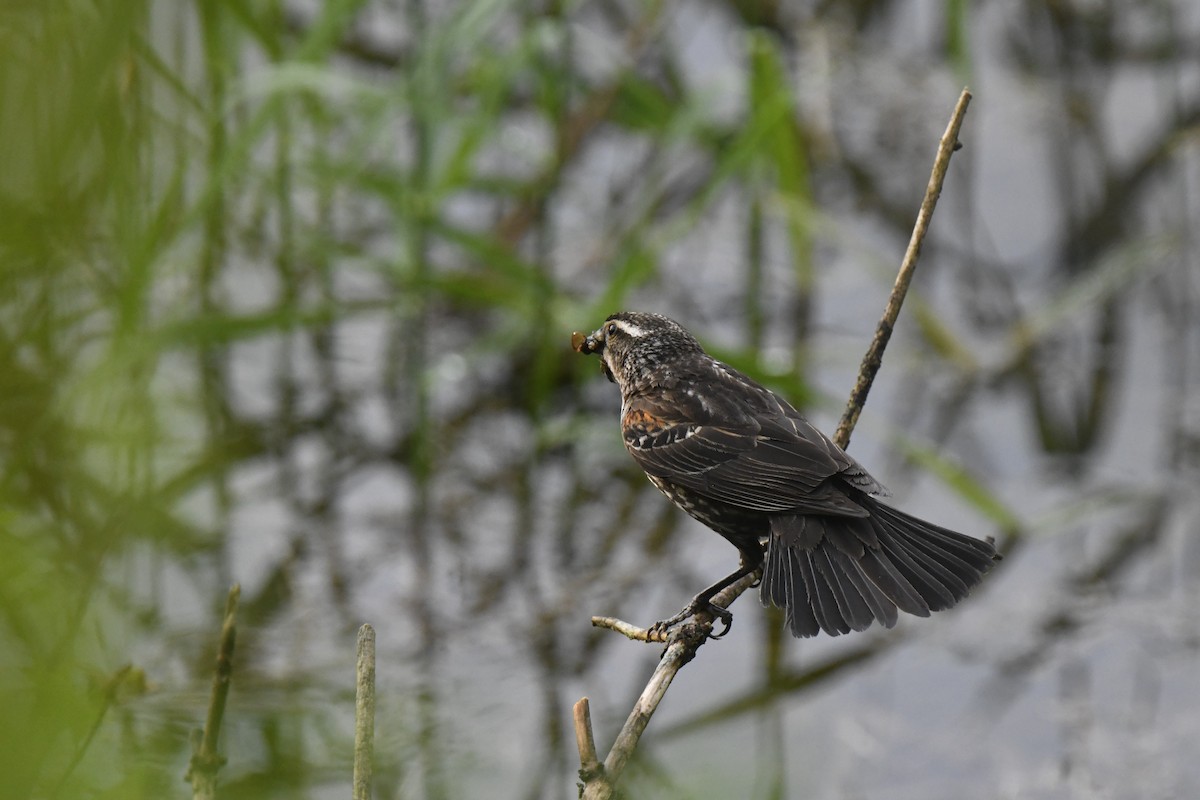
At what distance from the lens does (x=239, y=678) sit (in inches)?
219

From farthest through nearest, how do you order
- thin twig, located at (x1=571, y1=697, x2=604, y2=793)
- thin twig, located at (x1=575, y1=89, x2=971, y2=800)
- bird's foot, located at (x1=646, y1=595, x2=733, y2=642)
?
bird's foot, located at (x1=646, y1=595, x2=733, y2=642), thin twig, located at (x1=575, y1=89, x2=971, y2=800), thin twig, located at (x1=571, y1=697, x2=604, y2=793)

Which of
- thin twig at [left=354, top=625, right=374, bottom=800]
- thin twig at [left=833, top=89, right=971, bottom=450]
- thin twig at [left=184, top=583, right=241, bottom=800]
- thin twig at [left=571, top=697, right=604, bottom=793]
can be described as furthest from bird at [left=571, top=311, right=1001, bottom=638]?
thin twig at [left=184, top=583, right=241, bottom=800]

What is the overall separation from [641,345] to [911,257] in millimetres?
1060

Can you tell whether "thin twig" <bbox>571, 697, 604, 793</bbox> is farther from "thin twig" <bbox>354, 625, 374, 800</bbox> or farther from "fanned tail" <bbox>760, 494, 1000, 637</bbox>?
"fanned tail" <bbox>760, 494, 1000, 637</bbox>

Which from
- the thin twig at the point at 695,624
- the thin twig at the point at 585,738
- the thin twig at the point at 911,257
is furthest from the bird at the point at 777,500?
the thin twig at the point at 585,738

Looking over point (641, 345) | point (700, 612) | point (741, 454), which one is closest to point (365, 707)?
point (700, 612)

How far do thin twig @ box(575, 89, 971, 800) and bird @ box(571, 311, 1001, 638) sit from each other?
0.45 feet

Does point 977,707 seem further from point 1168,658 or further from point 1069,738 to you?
point 1168,658

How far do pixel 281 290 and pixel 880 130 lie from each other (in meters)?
4.16

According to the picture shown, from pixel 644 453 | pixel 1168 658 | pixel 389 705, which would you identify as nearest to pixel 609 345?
pixel 644 453

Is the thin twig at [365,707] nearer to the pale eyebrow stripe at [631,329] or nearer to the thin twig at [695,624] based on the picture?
the thin twig at [695,624]

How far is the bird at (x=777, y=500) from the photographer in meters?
2.88

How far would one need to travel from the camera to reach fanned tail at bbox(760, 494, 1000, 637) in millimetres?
2830

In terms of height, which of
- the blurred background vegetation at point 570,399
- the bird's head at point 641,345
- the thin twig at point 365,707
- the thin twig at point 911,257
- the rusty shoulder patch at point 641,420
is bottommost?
the thin twig at point 365,707
